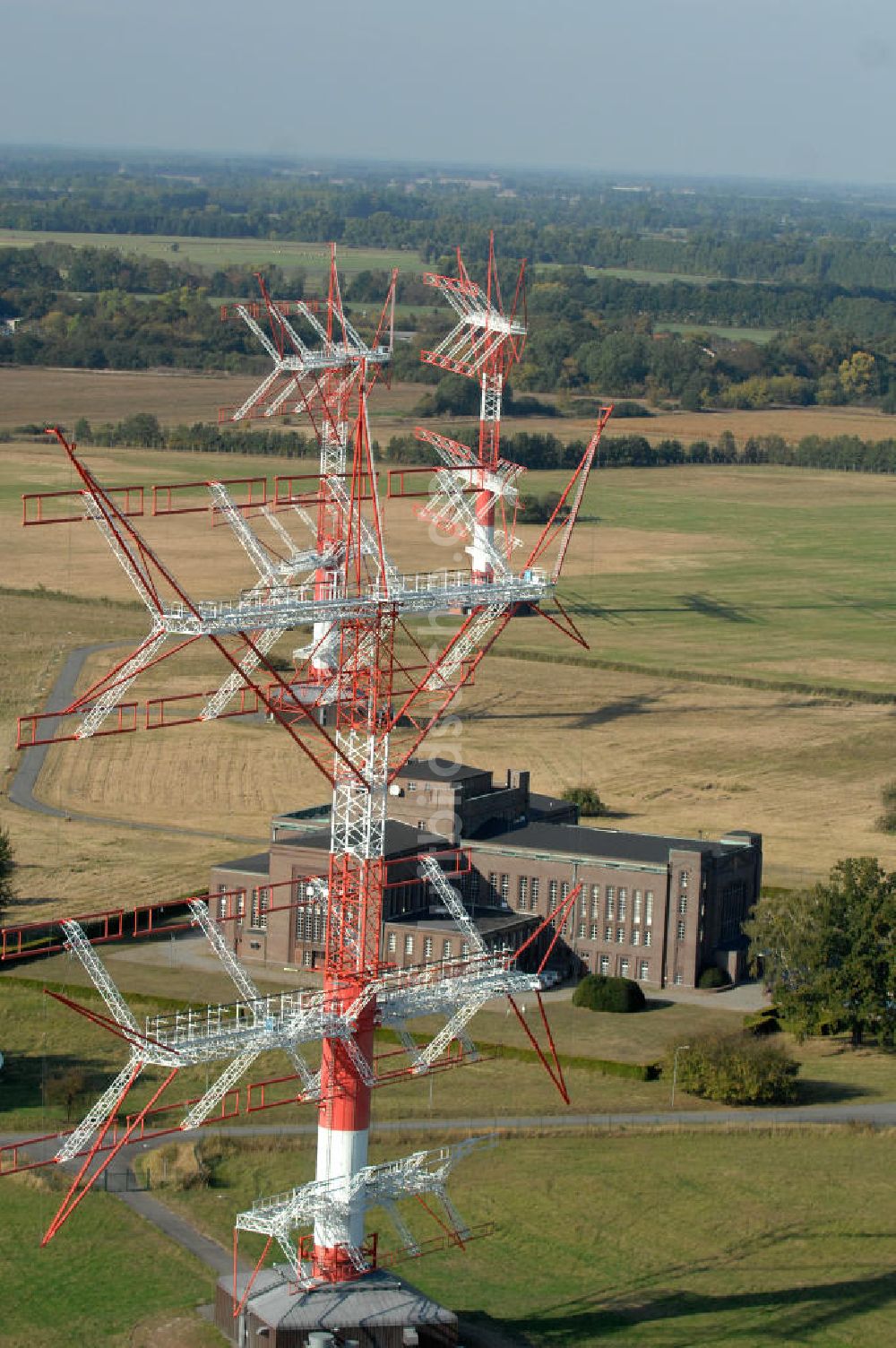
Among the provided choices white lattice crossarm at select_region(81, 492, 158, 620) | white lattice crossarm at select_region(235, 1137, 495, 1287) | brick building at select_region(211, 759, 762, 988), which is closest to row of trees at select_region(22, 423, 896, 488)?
brick building at select_region(211, 759, 762, 988)

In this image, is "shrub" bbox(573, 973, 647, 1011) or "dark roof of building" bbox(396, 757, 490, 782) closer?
"shrub" bbox(573, 973, 647, 1011)

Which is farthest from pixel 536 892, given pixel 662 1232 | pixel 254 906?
pixel 662 1232

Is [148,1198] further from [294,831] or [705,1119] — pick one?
[294,831]

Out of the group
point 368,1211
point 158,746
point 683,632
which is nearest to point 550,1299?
point 368,1211

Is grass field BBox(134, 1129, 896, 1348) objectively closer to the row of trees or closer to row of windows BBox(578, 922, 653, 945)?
row of windows BBox(578, 922, 653, 945)

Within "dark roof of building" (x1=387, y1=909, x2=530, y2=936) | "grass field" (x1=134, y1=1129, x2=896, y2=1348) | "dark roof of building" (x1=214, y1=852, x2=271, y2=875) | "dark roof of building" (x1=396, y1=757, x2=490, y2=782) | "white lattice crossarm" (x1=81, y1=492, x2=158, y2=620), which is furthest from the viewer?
"dark roof of building" (x1=396, y1=757, x2=490, y2=782)

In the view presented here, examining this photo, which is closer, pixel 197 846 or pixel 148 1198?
pixel 148 1198
